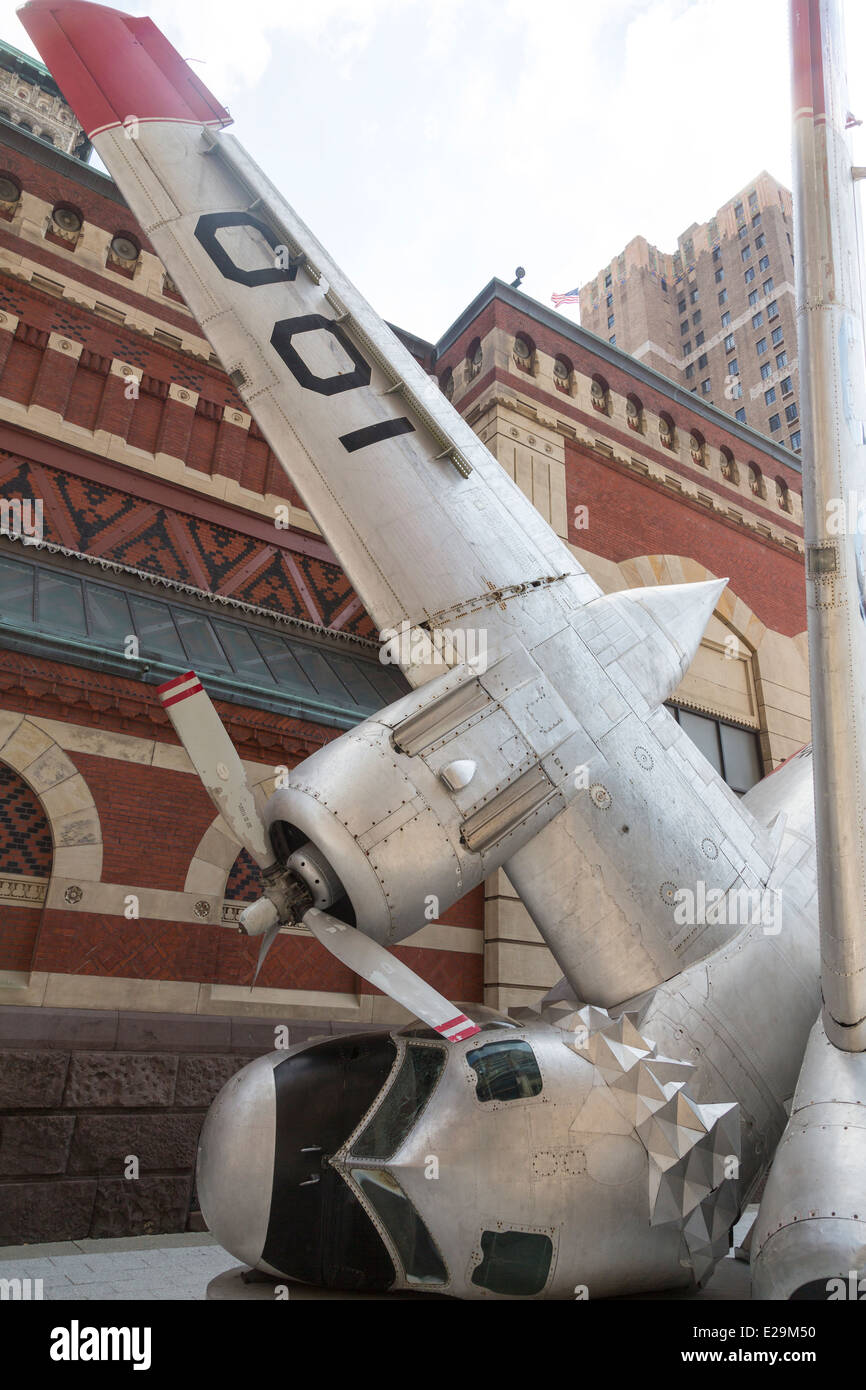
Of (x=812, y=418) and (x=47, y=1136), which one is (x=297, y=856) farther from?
(x=47, y=1136)

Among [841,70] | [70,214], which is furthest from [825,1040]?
[70,214]

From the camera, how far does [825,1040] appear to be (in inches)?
227

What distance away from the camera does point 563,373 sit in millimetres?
18328

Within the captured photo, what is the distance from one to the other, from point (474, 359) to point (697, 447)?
6900mm

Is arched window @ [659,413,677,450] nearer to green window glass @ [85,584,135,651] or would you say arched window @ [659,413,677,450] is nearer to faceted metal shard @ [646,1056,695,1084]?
green window glass @ [85,584,135,651]

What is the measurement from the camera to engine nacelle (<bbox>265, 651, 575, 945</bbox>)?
5289 mm

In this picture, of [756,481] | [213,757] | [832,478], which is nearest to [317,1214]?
[213,757]

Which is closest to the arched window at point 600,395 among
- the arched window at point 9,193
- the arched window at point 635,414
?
the arched window at point 635,414

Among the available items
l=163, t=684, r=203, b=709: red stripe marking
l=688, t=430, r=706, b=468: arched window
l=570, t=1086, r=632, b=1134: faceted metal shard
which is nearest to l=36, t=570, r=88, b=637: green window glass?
l=163, t=684, r=203, b=709: red stripe marking

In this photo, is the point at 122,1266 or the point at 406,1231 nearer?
the point at 406,1231

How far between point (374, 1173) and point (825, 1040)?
3.32 metres

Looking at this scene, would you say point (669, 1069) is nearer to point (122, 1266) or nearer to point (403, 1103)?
point (403, 1103)

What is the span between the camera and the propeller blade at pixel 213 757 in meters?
5.50

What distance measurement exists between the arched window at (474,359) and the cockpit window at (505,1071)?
48.7 feet
